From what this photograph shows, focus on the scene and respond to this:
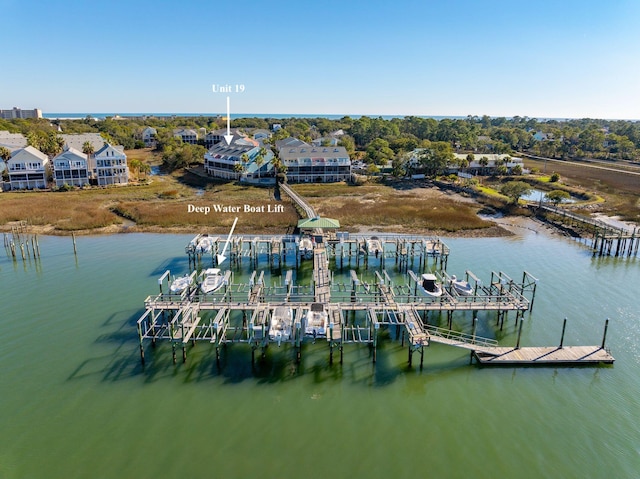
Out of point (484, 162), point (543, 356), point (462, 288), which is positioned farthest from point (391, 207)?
point (543, 356)

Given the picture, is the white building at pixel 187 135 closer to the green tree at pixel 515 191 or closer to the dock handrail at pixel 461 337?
the green tree at pixel 515 191

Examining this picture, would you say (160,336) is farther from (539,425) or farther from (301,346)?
(539,425)

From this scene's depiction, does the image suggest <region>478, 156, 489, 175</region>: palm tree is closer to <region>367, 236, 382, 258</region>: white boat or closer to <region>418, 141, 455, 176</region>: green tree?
<region>418, 141, 455, 176</region>: green tree

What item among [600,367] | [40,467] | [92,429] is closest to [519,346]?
[600,367]

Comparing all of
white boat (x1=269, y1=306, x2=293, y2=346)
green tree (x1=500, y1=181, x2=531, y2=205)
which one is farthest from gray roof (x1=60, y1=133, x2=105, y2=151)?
green tree (x1=500, y1=181, x2=531, y2=205)

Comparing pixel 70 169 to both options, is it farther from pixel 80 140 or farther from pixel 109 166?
pixel 80 140

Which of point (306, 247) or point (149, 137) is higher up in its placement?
point (149, 137)
